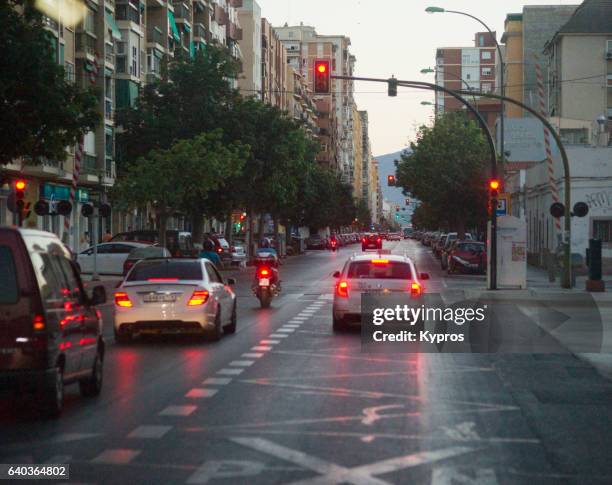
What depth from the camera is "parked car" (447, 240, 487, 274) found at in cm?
5497

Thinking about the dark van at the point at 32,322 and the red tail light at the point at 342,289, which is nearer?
the dark van at the point at 32,322

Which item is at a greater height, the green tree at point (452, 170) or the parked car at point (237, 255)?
the green tree at point (452, 170)

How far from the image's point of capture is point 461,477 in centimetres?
829

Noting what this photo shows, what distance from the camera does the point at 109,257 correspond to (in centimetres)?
5056

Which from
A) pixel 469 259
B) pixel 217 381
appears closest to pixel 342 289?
pixel 217 381

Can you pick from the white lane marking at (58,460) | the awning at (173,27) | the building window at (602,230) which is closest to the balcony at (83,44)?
the awning at (173,27)

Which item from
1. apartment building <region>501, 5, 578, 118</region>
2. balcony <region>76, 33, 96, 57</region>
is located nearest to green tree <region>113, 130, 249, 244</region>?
balcony <region>76, 33, 96, 57</region>

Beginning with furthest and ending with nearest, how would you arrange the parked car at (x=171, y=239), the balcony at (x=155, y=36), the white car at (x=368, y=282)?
1. the balcony at (x=155, y=36)
2. the parked car at (x=171, y=239)
3. the white car at (x=368, y=282)

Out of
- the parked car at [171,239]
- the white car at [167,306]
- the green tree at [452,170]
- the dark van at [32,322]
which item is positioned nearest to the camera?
the dark van at [32,322]

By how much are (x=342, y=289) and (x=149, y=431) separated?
1252cm

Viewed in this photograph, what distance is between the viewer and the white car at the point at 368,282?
22266 millimetres

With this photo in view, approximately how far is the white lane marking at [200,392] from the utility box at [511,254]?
24.7 meters

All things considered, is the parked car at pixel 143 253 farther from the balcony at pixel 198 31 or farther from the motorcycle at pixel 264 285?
the balcony at pixel 198 31

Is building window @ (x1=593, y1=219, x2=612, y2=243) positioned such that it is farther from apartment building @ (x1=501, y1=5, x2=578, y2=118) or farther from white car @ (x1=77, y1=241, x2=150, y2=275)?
apartment building @ (x1=501, y1=5, x2=578, y2=118)
